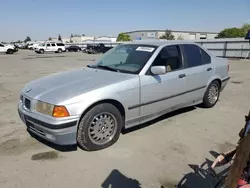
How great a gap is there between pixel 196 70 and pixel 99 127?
8.17 ft

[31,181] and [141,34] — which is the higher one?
[141,34]

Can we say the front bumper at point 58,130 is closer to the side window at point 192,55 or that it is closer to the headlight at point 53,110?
the headlight at point 53,110

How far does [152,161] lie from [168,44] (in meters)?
2.32

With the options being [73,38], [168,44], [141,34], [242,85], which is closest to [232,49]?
[242,85]

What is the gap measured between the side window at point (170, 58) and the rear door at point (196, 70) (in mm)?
192

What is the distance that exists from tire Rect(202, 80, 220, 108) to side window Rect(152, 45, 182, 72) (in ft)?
4.18

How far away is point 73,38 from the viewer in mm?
117438

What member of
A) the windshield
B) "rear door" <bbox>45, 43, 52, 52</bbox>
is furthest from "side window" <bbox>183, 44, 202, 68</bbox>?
"rear door" <bbox>45, 43, 52, 52</bbox>

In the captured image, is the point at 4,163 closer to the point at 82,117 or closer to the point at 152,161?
the point at 82,117

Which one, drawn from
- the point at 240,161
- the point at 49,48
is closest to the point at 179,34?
the point at 49,48

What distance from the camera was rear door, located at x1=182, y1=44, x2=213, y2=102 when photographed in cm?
470

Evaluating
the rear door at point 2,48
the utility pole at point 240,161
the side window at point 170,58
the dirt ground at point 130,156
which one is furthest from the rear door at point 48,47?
the utility pole at point 240,161

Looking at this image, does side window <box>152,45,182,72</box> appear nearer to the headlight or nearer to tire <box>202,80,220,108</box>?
tire <box>202,80,220,108</box>

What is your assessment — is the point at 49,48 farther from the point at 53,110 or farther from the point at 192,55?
the point at 53,110
